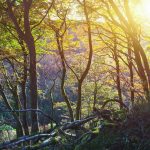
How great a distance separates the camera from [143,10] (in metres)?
17.4

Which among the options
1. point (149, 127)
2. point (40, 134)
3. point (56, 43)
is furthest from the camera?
point (56, 43)

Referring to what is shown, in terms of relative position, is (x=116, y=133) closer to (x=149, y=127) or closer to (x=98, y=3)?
(x=149, y=127)

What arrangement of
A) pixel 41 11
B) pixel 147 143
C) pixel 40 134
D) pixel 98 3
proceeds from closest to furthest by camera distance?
pixel 147 143 → pixel 40 134 → pixel 98 3 → pixel 41 11

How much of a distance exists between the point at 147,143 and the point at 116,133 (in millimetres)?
366

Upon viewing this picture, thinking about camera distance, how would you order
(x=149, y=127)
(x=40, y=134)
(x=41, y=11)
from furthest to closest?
1. (x=41, y=11)
2. (x=40, y=134)
3. (x=149, y=127)

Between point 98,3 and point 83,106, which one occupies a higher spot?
point 98,3

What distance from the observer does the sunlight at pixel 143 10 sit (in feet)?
52.1

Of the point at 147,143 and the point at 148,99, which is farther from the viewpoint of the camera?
the point at 148,99

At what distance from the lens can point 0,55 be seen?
52.6ft

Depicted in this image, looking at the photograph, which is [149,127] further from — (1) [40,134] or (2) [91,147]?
(1) [40,134]

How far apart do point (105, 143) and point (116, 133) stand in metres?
0.16

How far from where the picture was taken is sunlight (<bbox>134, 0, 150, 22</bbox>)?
15.9 meters

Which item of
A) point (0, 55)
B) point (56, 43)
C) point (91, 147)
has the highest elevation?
point (56, 43)

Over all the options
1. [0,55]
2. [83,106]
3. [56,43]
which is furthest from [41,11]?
[83,106]
